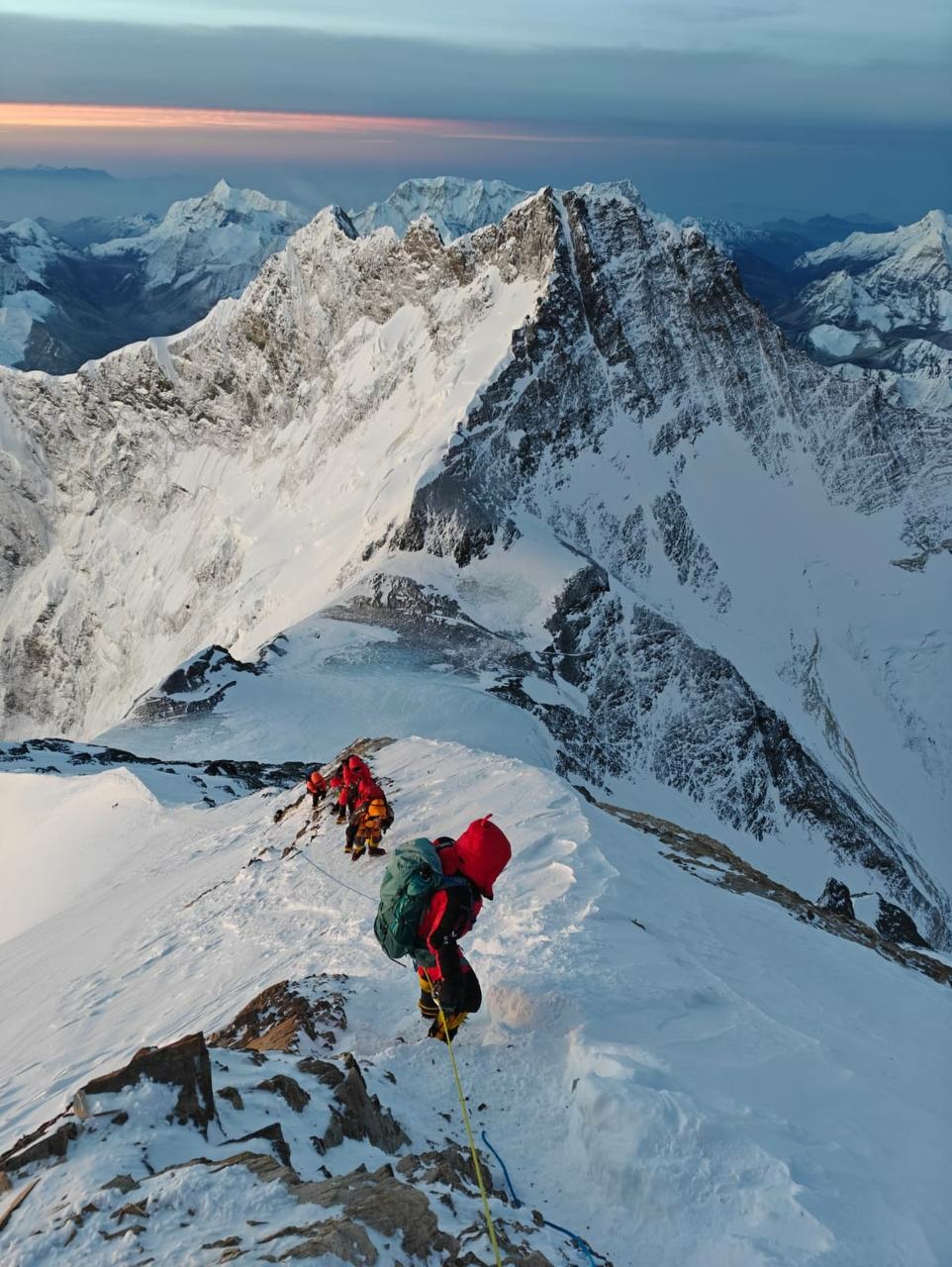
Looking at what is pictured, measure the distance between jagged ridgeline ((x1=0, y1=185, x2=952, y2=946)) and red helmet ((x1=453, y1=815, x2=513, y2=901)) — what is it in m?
40.4

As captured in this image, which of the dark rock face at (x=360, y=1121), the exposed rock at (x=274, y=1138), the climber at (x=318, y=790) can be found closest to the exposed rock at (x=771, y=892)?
the climber at (x=318, y=790)

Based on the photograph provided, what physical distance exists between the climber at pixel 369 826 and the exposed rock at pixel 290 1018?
535 centimetres

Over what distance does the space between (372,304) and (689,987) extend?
11449cm

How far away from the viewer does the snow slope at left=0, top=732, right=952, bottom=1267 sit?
25.1 feet

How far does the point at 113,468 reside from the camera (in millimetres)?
140125

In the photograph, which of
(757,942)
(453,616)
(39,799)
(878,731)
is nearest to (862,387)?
(878,731)

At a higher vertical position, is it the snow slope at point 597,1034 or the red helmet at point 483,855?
the red helmet at point 483,855

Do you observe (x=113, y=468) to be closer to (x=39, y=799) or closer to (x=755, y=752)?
(x=755, y=752)

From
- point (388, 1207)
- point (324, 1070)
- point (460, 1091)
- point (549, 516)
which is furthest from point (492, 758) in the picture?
point (549, 516)

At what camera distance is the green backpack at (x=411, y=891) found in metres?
9.48

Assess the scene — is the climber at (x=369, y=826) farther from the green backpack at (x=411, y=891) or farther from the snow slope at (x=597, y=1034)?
the green backpack at (x=411, y=891)

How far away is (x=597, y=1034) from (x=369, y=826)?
27.2ft

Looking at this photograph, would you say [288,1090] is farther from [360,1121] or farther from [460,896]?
[460,896]

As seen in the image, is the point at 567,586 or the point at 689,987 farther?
the point at 567,586
